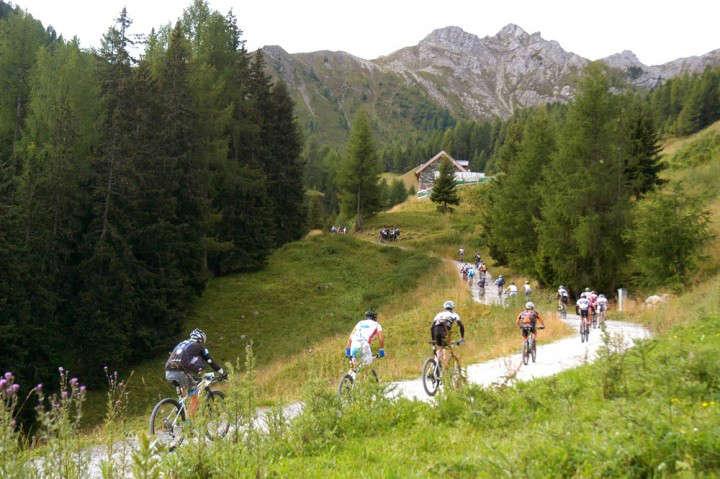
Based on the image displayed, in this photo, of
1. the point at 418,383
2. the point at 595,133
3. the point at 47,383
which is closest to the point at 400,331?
the point at 418,383

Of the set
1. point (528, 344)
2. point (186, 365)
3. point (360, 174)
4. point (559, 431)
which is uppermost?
point (360, 174)

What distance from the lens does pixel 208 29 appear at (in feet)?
A: 121

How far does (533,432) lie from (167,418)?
19.3 feet

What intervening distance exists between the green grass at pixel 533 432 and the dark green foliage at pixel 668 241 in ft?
60.9

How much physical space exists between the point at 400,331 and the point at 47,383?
45.6 ft

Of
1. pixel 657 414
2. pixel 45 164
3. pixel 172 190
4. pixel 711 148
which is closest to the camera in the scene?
pixel 657 414

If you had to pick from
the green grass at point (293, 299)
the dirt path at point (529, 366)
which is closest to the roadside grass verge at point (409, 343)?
the dirt path at point (529, 366)

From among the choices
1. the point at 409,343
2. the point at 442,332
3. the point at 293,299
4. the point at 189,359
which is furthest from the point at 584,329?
the point at 293,299

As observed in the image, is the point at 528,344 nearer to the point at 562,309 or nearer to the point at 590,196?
the point at 562,309

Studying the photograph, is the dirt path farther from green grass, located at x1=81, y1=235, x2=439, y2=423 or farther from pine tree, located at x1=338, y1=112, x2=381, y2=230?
pine tree, located at x1=338, y1=112, x2=381, y2=230

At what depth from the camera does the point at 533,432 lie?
246 inches

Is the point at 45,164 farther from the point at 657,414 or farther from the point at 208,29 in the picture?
the point at 657,414

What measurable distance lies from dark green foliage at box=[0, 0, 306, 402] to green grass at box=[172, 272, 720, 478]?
16.0 metres

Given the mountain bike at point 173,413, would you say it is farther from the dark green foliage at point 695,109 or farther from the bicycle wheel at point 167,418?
the dark green foliage at point 695,109
